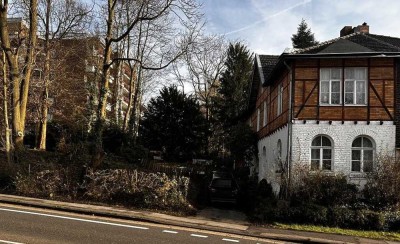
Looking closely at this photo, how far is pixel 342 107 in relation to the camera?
61.9ft

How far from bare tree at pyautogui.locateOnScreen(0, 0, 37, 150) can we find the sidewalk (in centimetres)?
696

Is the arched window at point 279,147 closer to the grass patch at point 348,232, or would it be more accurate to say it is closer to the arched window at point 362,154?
the arched window at point 362,154

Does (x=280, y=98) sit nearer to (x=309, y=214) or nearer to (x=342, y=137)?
(x=342, y=137)

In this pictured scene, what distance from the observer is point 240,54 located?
150 ft

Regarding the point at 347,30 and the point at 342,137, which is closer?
the point at 342,137

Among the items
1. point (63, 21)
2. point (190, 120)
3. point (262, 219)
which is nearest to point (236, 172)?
point (190, 120)

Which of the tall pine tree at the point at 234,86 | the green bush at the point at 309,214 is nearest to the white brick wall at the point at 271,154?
the green bush at the point at 309,214

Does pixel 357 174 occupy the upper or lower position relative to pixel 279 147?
lower

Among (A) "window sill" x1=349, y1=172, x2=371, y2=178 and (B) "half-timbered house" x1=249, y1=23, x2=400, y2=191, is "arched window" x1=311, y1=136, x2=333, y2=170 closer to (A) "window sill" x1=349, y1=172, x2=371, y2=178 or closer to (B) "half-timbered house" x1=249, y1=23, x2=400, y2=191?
(B) "half-timbered house" x1=249, y1=23, x2=400, y2=191

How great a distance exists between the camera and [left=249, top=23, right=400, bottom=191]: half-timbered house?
1850 cm

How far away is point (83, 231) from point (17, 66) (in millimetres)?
14551

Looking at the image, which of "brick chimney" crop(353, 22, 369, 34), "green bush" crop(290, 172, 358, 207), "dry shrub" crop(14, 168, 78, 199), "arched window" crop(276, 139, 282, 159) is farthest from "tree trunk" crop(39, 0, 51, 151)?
"brick chimney" crop(353, 22, 369, 34)

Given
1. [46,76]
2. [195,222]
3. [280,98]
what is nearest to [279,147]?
[280,98]

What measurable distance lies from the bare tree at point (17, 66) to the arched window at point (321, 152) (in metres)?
15.2
